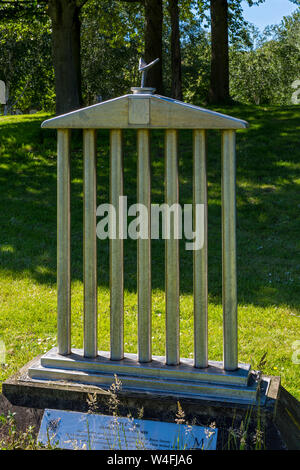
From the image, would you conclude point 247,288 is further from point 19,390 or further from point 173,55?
point 173,55

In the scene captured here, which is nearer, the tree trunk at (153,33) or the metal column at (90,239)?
the metal column at (90,239)

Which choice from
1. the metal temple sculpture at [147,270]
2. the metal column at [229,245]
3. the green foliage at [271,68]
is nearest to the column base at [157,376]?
the metal temple sculpture at [147,270]

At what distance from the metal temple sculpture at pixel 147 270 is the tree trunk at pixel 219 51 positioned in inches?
587

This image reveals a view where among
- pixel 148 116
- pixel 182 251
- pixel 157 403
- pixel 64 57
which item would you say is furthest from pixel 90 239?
pixel 64 57

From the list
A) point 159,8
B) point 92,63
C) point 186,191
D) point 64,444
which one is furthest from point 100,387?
point 92,63

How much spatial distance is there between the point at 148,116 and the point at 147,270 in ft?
2.85

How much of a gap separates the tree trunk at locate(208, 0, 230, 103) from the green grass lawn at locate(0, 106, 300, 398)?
130 inches

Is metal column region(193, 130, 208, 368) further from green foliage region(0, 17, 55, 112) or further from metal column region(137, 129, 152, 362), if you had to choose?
green foliage region(0, 17, 55, 112)

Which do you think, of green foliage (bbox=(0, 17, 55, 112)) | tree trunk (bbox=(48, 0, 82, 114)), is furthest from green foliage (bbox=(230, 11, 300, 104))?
tree trunk (bbox=(48, 0, 82, 114))

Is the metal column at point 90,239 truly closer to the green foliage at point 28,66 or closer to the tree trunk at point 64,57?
the tree trunk at point 64,57

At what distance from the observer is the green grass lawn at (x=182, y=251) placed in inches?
206

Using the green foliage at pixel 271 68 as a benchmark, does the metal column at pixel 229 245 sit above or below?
below

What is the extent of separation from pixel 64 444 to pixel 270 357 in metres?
2.32

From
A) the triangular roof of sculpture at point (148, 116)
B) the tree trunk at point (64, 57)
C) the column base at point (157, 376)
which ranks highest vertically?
the tree trunk at point (64, 57)
